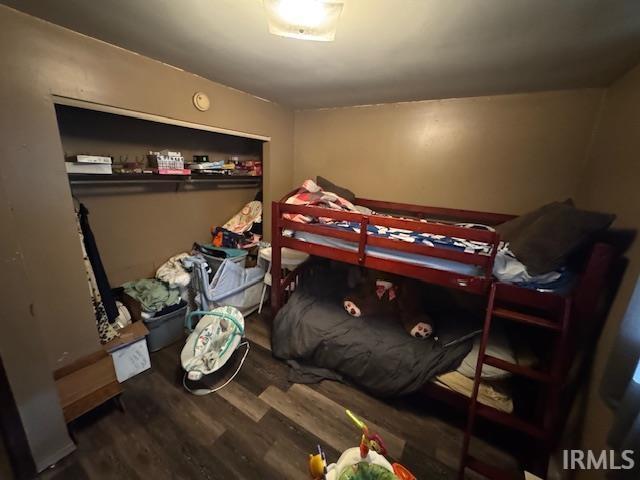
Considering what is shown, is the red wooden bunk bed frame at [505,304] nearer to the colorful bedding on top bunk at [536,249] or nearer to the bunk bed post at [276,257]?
the colorful bedding on top bunk at [536,249]

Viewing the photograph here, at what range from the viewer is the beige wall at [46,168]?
44.1 inches

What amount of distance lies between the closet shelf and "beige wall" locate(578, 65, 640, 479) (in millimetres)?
2805

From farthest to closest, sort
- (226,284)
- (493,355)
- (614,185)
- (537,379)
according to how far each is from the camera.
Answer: (226,284)
(493,355)
(614,185)
(537,379)

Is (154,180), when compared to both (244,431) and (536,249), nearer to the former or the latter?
(244,431)

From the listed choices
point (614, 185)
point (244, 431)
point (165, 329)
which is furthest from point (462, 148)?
point (165, 329)

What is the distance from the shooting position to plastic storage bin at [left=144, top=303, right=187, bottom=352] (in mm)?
1946

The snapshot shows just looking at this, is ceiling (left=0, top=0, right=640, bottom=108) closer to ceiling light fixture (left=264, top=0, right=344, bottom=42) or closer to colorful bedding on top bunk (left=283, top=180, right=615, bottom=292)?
ceiling light fixture (left=264, top=0, right=344, bottom=42)

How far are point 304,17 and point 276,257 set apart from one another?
4.98ft

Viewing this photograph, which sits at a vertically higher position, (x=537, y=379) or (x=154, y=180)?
(x=154, y=180)

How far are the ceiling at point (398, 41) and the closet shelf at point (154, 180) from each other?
0.84 meters

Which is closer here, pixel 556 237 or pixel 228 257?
pixel 556 237

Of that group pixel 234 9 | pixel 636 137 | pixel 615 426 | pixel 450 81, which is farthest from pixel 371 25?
pixel 615 426

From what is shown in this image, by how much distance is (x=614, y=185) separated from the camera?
138 cm

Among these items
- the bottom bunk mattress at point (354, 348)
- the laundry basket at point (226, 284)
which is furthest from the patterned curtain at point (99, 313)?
the bottom bunk mattress at point (354, 348)
